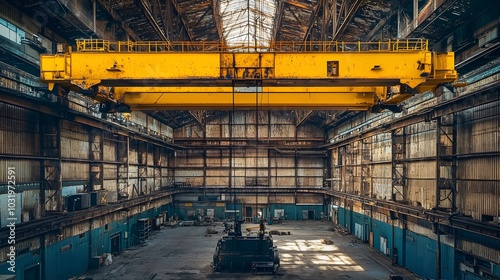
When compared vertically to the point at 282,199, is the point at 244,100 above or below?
above

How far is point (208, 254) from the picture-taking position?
22.2 m

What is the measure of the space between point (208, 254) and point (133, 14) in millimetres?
14407

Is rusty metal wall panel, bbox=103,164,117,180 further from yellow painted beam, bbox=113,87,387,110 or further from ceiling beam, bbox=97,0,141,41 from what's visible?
yellow painted beam, bbox=113,87,387,110

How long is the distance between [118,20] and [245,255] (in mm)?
12857

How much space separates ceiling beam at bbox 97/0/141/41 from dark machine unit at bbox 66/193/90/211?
8315 mm

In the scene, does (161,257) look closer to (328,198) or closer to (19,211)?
(19,211)

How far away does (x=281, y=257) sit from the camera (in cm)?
2144

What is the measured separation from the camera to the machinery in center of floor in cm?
1756

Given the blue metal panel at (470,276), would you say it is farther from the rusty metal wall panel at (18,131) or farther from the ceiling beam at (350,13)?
the rusty metal wall panel at (18,131)

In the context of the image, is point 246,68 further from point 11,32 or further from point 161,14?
point 161,14

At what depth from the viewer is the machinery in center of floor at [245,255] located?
1756cm

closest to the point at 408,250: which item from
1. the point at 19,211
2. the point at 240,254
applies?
the point at 240,254

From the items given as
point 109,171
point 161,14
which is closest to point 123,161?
point 109,171

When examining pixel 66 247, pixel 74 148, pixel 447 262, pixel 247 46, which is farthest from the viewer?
pixel 74 148
